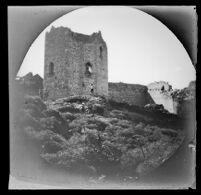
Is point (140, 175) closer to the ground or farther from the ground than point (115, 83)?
closer to the ground

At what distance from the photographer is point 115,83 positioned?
1683cm

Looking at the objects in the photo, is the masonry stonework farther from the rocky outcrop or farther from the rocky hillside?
the rocky hillside

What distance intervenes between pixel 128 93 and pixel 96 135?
1.31 meters

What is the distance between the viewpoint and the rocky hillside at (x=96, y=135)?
16.6 metres

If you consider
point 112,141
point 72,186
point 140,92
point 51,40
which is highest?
point 51,40

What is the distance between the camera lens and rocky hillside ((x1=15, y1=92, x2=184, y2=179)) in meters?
16.6

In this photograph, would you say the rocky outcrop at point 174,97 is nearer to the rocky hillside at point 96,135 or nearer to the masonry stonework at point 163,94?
the masonry stonework at point 163,94

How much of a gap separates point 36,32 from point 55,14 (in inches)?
26.1

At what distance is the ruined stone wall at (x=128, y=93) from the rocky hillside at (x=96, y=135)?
Result: 0.16 metres

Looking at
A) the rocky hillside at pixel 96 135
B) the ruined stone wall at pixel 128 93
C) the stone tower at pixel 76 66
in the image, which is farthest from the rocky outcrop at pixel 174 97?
the stone tower at pixel 76 66

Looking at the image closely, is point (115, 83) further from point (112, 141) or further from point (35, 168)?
point (35, 168)

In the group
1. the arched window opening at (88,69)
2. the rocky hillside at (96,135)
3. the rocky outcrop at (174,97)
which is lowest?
the rocky hillside at (96,135)

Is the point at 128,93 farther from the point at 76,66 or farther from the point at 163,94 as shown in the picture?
the point at 76,66

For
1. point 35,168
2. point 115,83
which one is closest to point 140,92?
point 115,83
